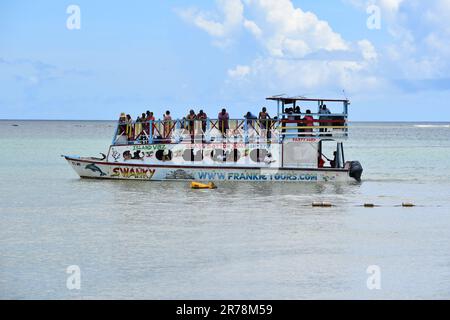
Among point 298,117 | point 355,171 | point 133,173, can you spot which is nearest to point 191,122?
point 133,173

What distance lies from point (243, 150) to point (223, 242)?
46.2 ft

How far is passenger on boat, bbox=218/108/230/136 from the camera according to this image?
34.4 m

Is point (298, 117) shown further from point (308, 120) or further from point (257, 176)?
point (257, 176)

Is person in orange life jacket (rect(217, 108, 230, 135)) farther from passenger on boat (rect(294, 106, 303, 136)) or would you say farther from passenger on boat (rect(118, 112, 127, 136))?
passenger on boat (rect(118, 112, 127, 136))

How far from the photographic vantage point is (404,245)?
19.9 meters

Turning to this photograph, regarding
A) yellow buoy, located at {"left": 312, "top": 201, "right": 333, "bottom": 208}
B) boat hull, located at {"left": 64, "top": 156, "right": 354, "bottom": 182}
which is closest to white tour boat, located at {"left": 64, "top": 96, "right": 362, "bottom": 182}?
boat hull, located at {"left": 64, "top": 156, "right": 354, "bottom": 182}

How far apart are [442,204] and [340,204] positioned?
3.34 meters

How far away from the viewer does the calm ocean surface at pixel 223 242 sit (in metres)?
15.9

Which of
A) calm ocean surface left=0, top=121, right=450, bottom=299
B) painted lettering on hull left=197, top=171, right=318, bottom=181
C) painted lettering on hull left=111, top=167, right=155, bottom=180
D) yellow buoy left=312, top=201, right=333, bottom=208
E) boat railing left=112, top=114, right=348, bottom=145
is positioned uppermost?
boat railing left=112, top=114, right=348, bottom=145

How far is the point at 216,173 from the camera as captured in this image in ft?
111

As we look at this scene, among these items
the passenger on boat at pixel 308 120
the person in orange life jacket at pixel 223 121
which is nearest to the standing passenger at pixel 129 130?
the person in orange life jacket at pixel 223 121

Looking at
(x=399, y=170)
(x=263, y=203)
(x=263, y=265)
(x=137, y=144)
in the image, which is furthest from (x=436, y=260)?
(x=399, y=170)

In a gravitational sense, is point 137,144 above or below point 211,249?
above
